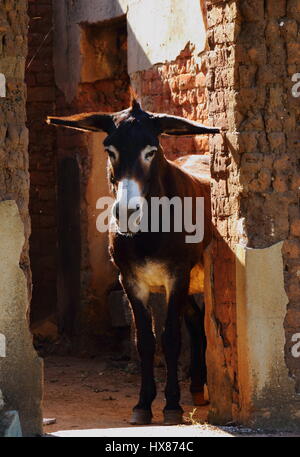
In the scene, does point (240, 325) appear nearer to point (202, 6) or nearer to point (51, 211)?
point (202, 6)

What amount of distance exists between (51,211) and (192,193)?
12.9ft

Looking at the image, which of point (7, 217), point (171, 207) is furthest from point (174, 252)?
point (7, 217)

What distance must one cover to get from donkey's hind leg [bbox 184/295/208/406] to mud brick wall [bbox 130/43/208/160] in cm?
135

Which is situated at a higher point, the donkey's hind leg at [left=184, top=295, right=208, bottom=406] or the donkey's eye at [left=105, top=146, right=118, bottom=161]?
the donkey's eye at [left=105, top=146, right=118, bottom=161]

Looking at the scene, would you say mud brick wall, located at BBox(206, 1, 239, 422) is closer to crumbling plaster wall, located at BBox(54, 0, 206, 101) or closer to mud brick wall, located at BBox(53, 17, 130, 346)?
crumbling plaster wall, located at BBox(54, 0, 206, 101)

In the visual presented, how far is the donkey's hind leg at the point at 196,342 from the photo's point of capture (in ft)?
28.4

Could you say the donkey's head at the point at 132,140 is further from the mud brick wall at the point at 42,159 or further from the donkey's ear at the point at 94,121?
the mud brick wall at the point at 42,159

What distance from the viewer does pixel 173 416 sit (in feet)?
24.9

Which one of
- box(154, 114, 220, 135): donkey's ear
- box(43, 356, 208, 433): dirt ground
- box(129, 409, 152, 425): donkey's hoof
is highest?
box(154, 114, 220, 135): donkey's ear

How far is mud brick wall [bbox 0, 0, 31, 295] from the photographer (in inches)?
246

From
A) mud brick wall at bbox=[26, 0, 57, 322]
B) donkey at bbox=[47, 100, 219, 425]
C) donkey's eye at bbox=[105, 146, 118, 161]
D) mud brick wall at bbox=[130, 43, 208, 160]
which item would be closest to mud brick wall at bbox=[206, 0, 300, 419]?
donkey at bbox=[47, 100, 219, 425]

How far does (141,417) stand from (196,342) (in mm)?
1321

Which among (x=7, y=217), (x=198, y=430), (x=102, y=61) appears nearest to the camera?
(x=7, y=217)
